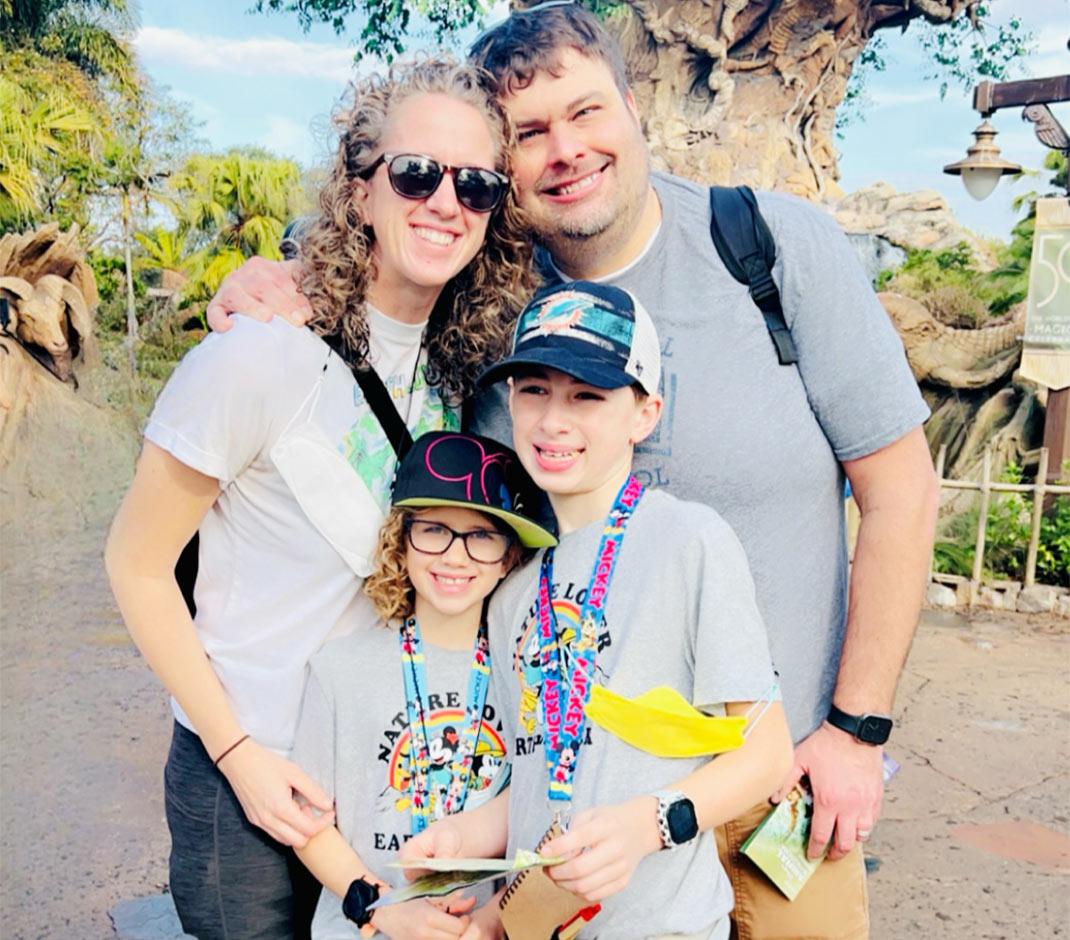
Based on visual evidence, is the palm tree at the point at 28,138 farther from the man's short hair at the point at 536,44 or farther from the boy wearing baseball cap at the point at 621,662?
the boy wearing baseball cap at the point at 621,662

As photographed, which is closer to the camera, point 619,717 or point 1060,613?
point 619,717

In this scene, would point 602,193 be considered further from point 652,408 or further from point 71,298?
point 71,298

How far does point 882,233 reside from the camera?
1762 centimetres

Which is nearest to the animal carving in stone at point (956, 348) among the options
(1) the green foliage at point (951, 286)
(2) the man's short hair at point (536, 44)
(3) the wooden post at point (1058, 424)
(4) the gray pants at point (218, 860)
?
(1) the green foliage at point (951, 286)

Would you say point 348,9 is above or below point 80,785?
above

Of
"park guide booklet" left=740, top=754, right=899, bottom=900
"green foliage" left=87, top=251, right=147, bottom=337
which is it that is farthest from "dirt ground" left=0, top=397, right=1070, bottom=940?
"green foliage" left=87, top=251, right=147, bottom=337

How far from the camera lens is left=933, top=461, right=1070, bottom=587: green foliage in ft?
24.7

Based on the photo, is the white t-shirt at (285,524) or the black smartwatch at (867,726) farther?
the black smartwatch at (867,726)

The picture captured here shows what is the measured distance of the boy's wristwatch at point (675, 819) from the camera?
4.84ft

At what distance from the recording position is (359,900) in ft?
5.47

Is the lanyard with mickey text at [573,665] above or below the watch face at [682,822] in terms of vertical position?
above

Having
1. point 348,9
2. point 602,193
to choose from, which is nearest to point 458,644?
point 602,193

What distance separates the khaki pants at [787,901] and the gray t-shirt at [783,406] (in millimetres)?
238

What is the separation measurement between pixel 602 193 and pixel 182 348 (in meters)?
17.8
